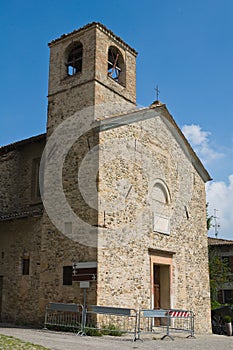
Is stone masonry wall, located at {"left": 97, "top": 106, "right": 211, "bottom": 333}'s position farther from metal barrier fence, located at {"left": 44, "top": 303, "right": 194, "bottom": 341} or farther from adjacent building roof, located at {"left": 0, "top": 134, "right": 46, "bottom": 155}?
adjacent building roof, located at {"left": 0, "top": 134, "right": 46, "bottom": 155}

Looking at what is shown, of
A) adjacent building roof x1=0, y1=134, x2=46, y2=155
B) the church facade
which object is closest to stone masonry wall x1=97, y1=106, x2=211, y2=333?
the church facade

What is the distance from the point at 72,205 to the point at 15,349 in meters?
6.35

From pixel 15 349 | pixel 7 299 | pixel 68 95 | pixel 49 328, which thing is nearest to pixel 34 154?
pixel 68 95

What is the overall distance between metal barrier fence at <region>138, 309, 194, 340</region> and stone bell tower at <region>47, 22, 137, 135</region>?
7033mm

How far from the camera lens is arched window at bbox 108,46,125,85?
642 inches

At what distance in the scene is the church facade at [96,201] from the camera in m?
13.2

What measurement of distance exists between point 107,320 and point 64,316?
4.45 ft

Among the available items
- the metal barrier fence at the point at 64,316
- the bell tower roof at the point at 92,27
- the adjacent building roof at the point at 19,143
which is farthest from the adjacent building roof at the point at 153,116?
the metal barrier fence at the point at 64,316

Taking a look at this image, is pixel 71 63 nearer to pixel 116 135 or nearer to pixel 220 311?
pixel 116 135

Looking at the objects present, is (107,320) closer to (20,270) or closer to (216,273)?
(20,270)

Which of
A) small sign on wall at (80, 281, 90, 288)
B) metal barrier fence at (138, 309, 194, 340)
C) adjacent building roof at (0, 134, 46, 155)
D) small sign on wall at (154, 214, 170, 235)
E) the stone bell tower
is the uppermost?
the stone bell tower

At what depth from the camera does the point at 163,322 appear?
15539 millimetres

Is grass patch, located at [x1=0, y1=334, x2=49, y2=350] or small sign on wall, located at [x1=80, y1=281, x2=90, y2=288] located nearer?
grass patch, located at [x1=0, y1=334, x2=49, y2=350]

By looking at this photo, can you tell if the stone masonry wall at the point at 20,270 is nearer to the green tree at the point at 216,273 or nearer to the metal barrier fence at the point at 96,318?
the metal barrier fence at the point at 96,318
